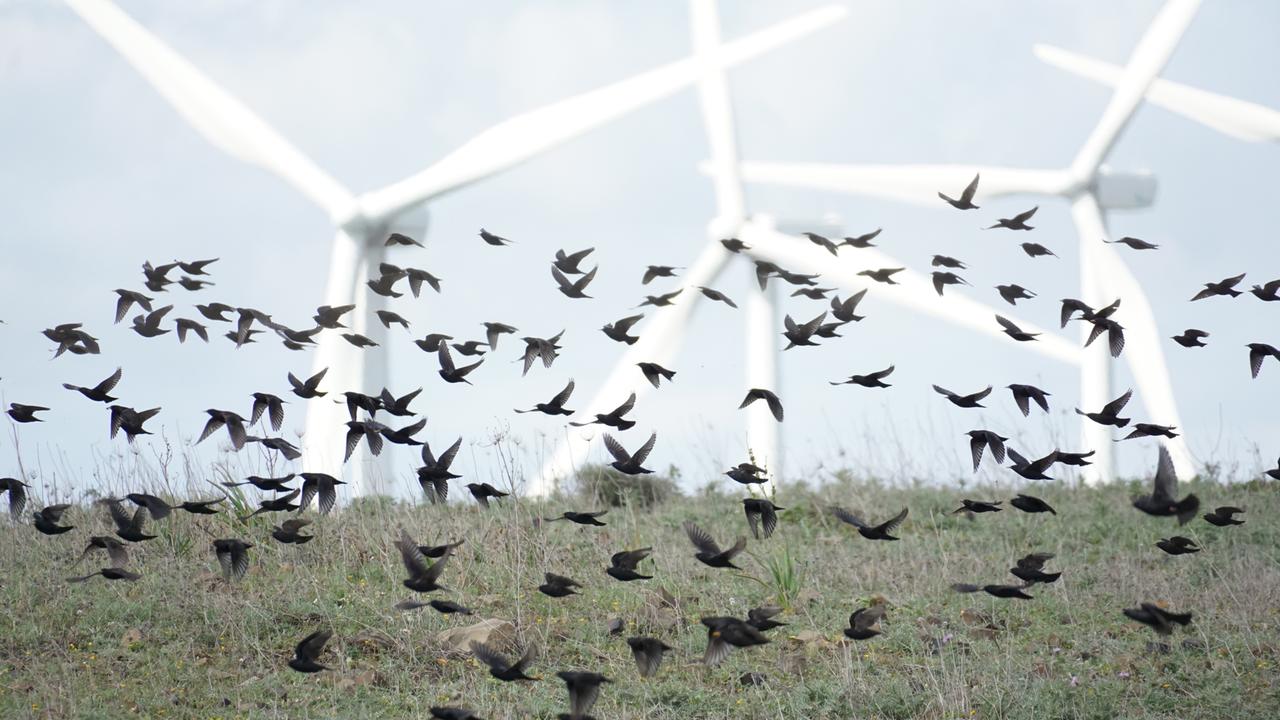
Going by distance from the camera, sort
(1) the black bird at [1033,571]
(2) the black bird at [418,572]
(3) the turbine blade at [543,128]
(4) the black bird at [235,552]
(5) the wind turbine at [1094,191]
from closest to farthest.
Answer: (2) the black bird at [418,572]
(1) the black bird at [1033,571]
(4) the black bird at [235,552]
(3) the turbine blade at [543,128]
(5) the wind turbine at [1094,191]

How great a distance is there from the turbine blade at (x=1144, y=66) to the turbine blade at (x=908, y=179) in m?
1.10

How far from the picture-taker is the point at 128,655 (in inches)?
359

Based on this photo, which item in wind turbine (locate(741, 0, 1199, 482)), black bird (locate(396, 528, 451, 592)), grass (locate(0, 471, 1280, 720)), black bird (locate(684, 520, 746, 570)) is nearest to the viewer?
black bird (locate(684, 520, 746, 570))

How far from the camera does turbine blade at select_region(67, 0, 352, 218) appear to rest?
17109 mm

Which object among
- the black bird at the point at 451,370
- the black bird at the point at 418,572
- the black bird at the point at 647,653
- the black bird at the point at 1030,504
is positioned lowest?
the black bird at the point at 647,653

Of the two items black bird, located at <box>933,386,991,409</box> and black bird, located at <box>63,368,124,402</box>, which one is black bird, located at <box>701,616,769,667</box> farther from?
black bird, located at <box>63,368,124,402</box>

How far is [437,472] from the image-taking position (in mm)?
7820

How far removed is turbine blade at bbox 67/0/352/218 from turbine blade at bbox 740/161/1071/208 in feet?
22.5

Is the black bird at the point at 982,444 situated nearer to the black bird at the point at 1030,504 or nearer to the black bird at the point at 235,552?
the black bird at the point at 1030,504

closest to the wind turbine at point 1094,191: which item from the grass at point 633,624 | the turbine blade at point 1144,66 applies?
the turbine blade at point 1144,66

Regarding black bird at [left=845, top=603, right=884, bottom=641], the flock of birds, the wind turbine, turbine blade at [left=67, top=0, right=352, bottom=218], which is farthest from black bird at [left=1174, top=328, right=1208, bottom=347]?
turbine blade at [left=67, top=0, right=352, bottom=218]

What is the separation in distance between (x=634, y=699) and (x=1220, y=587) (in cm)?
556

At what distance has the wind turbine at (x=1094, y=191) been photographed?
60.7 ft

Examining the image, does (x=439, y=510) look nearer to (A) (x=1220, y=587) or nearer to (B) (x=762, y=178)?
(A) (x=1220, y=587)
